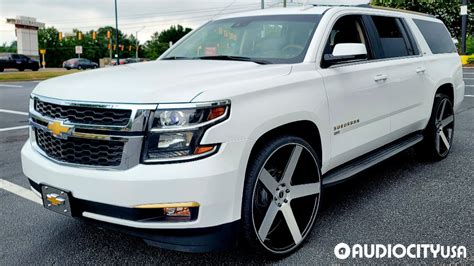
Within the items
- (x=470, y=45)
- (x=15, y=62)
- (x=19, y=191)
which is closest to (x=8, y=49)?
(x=15, y=62)

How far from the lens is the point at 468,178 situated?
15.9 feet

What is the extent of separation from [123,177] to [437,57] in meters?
4.32

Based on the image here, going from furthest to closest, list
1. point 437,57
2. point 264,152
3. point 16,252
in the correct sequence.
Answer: point 437,57
point 16,252
point 264,152

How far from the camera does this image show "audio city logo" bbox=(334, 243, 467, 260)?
3.12 meters

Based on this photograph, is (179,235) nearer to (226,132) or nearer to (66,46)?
(226,132)

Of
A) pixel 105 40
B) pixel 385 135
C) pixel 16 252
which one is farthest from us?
pixel 105 40

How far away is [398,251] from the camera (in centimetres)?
318

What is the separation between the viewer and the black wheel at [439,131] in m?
5.30

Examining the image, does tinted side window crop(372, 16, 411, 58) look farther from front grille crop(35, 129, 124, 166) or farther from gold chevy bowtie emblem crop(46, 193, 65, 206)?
gold chevy bowtie emblem crop(46, 193, 65, 206)

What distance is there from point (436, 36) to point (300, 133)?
336cm

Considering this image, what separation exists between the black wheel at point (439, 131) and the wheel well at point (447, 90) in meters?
0.09

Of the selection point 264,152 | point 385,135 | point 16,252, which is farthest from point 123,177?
point 385,135

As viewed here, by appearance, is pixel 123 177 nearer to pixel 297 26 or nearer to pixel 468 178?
pixel 297 26

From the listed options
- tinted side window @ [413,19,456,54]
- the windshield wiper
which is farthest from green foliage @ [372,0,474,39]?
the windshield wiper
